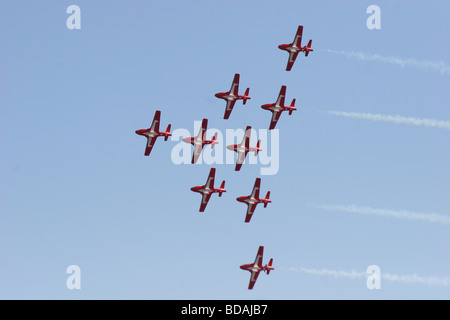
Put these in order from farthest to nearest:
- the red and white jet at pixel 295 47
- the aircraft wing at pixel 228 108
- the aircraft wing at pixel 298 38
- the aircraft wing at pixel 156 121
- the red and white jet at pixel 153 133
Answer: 1. the aircraft wing at pixel 298 38
2. the red and white jet at pixel 295 47
3. the aircraft wing at pixel 228 108
4. the aircraft wing at pixel 156 121
5. the red and white jet at pixel 153 133

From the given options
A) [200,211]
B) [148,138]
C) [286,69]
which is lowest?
[200,211]

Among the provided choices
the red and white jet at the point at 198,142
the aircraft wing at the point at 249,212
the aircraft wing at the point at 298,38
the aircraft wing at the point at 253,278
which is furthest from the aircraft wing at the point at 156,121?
the aircraft wing at the point at 253,278

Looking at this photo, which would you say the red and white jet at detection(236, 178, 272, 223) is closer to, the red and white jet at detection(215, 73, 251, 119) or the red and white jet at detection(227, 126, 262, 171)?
the red and white jet at detection(227, 126, 262, 171)

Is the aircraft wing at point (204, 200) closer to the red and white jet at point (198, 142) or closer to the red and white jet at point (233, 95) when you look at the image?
the red and white jet at point (198, 142)

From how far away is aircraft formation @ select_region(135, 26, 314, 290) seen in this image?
178 meters

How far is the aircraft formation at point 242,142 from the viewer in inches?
6998

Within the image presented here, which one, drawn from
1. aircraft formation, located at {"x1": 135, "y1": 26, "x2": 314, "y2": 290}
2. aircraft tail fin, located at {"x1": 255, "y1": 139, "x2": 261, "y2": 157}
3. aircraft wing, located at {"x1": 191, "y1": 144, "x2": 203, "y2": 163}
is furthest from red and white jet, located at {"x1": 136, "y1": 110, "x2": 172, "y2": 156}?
aircraft tail fin, located at {"x1": 255, "y1": 139, "x2": 261, "y2": 157}

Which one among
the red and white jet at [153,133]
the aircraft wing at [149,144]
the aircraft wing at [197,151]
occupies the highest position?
the red and white jet at [153,133]

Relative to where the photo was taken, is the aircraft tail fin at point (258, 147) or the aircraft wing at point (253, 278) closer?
the aircraft wing at point (253, 278)

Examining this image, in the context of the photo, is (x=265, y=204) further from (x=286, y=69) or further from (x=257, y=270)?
(x=286, y=69)

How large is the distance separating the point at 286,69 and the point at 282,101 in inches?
212

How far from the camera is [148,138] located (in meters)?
180

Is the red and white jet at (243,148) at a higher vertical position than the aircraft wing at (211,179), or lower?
higher
